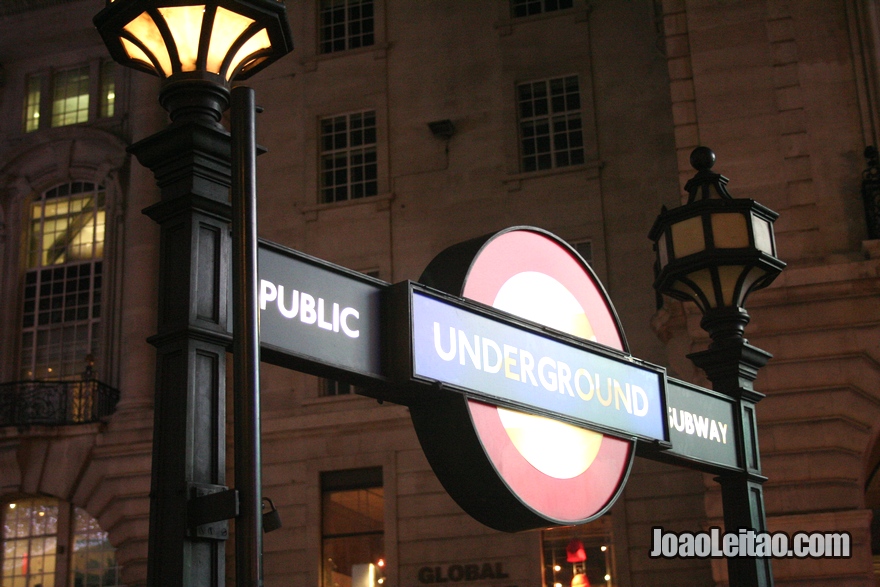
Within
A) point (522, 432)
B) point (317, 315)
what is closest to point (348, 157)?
point (522, 432)

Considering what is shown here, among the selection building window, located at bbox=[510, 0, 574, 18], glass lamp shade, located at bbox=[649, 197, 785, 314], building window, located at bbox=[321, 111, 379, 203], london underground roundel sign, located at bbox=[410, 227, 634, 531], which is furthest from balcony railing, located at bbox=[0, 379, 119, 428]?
london underground roundel sign, located at bbox=[410, 227, 634, 531]

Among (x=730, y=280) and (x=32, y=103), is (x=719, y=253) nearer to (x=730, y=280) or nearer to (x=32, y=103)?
(x=730, y=280)

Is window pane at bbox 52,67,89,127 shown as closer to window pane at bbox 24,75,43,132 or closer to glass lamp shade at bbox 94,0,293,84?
window pane at bbox 24,75,43,132

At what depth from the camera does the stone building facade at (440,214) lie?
625 inches

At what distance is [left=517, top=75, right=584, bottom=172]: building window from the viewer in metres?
22.4

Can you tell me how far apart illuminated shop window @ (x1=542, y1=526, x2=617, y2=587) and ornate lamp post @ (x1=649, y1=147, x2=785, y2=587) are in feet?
47.3

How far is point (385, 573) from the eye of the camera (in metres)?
20.7

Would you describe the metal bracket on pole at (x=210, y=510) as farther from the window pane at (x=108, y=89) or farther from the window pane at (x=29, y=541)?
the window pane at (x=108, y=89)

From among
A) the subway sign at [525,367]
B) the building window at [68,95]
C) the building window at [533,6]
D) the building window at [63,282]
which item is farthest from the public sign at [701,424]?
the building window at [68,95]

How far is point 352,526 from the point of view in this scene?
21.3 m

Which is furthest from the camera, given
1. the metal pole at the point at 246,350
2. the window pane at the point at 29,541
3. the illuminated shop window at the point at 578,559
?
the window pane at the point at 29,541

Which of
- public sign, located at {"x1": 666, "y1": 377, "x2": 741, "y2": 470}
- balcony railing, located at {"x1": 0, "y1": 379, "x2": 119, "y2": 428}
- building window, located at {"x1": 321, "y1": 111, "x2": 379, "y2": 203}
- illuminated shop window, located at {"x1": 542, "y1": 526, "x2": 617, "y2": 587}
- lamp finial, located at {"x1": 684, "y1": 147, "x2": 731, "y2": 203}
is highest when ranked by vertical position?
building window, located at {"x1": 321, "y1": 111, "x2": 379, "y2": 203}

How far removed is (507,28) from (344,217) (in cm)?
535

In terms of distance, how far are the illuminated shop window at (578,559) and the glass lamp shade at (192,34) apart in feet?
57.0
